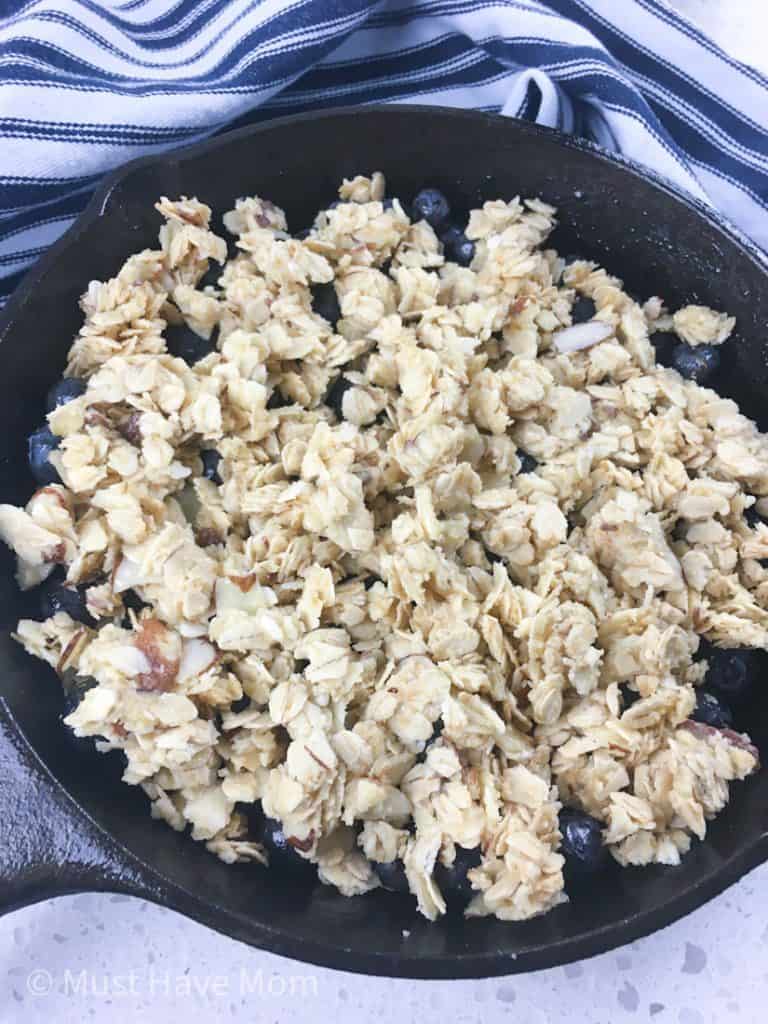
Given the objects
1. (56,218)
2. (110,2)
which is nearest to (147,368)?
(56,218)

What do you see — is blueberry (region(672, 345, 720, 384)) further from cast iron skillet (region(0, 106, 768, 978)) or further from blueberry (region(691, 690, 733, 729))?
blueberry (region(691, 690, 733, 729))

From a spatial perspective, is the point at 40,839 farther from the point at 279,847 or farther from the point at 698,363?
the point at 698,363

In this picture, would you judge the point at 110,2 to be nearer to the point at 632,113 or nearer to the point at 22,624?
the point at 632,113

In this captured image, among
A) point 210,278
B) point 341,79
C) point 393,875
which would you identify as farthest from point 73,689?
point 341,79

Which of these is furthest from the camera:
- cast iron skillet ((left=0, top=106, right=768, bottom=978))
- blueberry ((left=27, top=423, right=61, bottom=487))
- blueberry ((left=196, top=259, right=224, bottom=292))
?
blueberry ((left=196, top=259, right=224, bottom=292))

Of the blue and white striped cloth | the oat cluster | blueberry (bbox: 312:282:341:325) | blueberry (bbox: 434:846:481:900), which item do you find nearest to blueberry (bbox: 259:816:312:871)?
the oat cluster

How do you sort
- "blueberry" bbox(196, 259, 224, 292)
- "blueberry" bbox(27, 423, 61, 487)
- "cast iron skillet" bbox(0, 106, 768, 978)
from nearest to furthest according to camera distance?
"cast iron skillet" bbox(0, 106, 768, 978)
"blueberry" bbox(27, 423, 61, 487)
"blueberry" bbox(196, 259, 224, 292)
